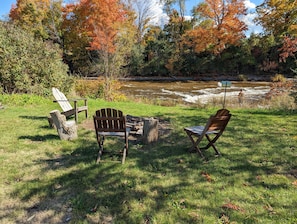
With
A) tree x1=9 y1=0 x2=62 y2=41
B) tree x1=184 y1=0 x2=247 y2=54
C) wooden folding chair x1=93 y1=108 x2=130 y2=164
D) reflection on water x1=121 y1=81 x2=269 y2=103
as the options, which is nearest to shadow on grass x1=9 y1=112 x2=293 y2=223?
wooden folding chair x1=93 y1=108 x2=130 y2=164

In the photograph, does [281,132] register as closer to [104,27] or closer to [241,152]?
[241,152]

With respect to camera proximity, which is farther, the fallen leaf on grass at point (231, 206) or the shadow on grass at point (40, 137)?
the shadow on grass at point (40, 137)

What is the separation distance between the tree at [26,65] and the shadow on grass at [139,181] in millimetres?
5966

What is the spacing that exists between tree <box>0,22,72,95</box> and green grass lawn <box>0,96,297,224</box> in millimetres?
5128

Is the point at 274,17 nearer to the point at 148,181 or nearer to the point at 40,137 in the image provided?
the point at 40,137

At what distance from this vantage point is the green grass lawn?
2498mm

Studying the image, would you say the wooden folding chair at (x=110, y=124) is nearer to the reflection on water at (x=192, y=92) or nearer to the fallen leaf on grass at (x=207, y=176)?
the fallen leaf on grass at (x=207, y=176)

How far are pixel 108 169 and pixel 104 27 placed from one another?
13.5 meters

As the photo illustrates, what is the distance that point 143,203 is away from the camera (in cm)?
268

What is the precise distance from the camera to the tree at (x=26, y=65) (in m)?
9.29

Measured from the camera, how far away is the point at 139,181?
10.4 feet

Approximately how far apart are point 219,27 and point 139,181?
2839 cm

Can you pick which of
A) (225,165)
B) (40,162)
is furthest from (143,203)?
(40,162)

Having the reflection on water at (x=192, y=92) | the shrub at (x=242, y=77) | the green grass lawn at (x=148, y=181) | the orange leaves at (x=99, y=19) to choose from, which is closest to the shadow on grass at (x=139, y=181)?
the green grass lawn at (x=148, y=181)
